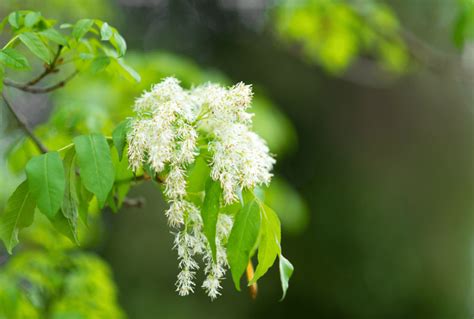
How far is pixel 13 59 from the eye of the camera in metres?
1.02

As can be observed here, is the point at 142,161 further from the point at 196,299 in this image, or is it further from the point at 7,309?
the point at 196,299

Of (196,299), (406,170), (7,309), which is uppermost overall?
(7,309)

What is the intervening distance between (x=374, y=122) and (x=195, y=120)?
17.1 feet

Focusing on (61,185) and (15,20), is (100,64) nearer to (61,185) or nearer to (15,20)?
(15,20)

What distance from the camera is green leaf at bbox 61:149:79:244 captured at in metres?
0.97

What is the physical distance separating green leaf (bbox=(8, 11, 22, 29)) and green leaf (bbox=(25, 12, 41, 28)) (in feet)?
0.09

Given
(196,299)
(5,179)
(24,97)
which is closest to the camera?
(5,179)

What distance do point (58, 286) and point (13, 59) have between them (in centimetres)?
110

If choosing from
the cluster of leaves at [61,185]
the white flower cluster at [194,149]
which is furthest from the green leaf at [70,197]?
the white flower cluster at [194,149]

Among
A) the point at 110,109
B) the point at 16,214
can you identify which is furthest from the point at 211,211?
the point at 110,109

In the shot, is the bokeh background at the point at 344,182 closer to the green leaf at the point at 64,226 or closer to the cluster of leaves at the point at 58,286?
the cluster of leaves at the point at 58,286

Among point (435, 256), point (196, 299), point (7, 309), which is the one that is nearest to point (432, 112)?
point (435, 256)

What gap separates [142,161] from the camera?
3.04ft

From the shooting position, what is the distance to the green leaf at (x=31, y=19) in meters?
1.12
